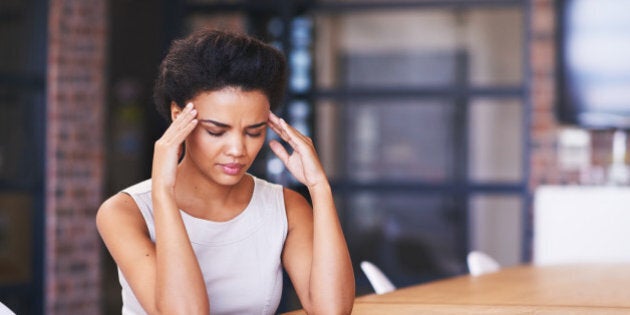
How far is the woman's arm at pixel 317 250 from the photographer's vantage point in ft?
7.06

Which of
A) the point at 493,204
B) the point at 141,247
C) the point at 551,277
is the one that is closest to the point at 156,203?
the point at 141,247

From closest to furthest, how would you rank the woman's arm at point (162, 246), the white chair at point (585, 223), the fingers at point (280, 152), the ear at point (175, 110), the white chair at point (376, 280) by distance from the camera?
1. the woman's arm at point (162, 246)
2. the ear at point (175, 110)
3. the fingers at point (280, 152)
4. the white chair at point (376, 280)
5. the white chair at point (585, 223)

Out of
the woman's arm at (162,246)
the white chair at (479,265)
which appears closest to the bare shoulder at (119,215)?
the woman's arm at (162,246)

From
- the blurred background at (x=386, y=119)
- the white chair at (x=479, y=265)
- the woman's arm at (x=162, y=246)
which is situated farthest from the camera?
the blurred background at (x=386, y=119)

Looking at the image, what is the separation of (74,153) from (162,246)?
3693 millimetres

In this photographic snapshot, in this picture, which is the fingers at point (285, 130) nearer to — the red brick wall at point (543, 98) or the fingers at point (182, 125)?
the fingers at point (182, 125)

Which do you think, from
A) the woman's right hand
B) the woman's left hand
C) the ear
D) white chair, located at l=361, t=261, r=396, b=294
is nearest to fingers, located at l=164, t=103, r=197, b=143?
the woman's right hand

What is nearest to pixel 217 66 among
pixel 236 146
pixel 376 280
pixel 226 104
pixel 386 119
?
pixel 226 104

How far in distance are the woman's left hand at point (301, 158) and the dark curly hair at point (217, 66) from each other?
7 cm

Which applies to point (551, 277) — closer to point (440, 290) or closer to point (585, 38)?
point (440, 290)

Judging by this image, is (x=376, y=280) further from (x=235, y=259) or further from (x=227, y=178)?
(x=227, y=178)

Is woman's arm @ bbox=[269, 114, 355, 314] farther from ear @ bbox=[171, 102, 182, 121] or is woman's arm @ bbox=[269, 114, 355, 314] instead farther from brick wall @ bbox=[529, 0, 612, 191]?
brick wall @ bbox=[529, 0, 612, 191]

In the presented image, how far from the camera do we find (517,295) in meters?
2.45

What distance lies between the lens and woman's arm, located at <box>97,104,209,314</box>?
6.47 feet
